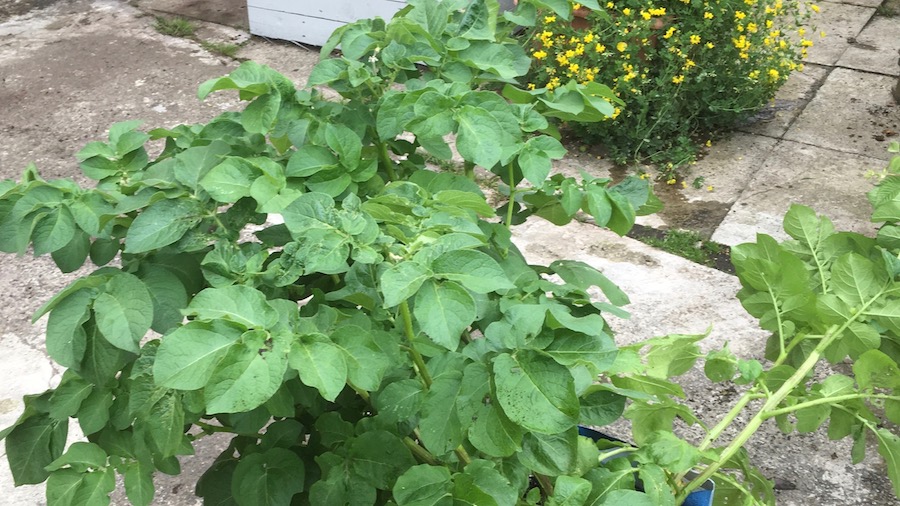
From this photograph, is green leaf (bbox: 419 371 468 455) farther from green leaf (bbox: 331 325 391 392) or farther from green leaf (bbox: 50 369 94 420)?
green leaf (bbox: 50 369 94 420)

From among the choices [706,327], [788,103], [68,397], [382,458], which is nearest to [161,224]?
[68,397]

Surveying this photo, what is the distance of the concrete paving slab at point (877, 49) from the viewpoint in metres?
4.64

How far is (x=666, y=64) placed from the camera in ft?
12.4

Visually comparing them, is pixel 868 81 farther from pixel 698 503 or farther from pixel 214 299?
pixel 214 299

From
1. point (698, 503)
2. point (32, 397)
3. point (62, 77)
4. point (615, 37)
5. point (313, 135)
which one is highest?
point (313, 135)

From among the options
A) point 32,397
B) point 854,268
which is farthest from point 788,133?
point 32,397

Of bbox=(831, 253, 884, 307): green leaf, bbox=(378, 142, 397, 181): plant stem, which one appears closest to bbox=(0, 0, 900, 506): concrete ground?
bbox=(831, 253, 884, 307): green leaf

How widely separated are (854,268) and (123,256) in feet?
4.18

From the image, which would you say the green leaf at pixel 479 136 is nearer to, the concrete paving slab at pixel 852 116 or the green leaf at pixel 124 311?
the green leaf at pixel 124 311

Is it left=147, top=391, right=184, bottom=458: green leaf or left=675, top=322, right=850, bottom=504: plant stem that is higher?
left=147, top=391, right=184, bottom=458: green leaf

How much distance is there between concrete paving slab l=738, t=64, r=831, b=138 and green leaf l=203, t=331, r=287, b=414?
11.8ft

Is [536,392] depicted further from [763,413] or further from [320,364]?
[763,413]

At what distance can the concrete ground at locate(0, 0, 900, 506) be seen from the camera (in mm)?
2463

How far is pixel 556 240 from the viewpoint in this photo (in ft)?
11.0
